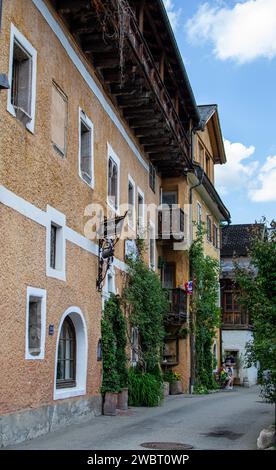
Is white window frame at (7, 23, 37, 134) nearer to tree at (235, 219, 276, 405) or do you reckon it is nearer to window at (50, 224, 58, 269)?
window at (50, 224, 58, 269)

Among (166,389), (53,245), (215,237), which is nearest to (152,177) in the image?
(166,389)

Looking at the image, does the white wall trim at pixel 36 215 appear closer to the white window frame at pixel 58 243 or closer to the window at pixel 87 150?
the white window frame at pixel 58 243

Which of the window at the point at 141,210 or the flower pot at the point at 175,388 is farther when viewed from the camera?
the flower pot at the point at 175,388

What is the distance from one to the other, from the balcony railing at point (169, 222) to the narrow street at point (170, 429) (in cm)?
729

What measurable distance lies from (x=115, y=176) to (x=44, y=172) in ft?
19.3

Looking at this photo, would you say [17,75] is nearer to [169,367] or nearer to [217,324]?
[169,367]

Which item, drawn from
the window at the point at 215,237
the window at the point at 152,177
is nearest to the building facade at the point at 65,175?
the window at the point at 152,177

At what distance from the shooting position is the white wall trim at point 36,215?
34.3 feet

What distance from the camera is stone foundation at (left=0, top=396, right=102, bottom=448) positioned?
10250 millimetres

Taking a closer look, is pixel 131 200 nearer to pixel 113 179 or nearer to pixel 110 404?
pixel 113 179

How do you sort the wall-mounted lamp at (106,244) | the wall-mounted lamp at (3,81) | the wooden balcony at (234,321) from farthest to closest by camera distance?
the wooden balcony at (234,321) < the wall-mounted lamp at (106,244) < the wall-mounted lamp at (3,81)

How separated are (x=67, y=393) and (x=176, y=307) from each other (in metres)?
11.3

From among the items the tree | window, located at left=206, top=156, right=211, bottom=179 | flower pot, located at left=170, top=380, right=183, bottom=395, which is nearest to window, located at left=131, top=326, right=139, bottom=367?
flower pot, located at left=170, top=380, right=183, bottom=395

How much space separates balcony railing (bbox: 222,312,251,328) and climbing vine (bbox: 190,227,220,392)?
943 centimetres
